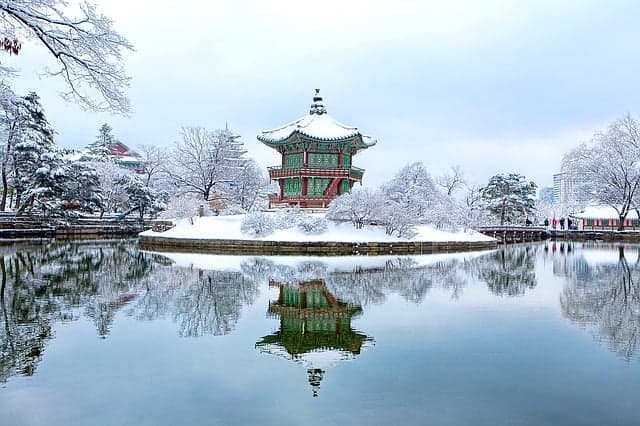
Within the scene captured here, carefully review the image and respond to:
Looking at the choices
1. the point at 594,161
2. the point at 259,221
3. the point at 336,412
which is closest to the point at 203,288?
the point at 336,412

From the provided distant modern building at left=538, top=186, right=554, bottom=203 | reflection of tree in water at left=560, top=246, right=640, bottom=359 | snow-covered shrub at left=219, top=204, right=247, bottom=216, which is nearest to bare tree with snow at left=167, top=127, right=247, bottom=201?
snow-covered shrub at left=219, top=204, right=247, bottom=216

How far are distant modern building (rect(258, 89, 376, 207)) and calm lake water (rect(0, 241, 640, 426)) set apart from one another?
2269 cm

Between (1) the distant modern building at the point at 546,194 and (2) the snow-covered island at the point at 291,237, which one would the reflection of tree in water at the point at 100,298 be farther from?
(1) the distant modern building at the point at 546,194

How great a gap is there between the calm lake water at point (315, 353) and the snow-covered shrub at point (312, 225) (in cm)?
1445

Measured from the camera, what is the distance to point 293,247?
27.2 m

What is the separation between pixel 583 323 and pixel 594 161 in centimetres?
4063

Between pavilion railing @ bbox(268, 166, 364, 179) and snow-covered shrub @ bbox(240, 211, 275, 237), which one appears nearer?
snow-covered shrub @ bbox(240, 211, 275, 237)

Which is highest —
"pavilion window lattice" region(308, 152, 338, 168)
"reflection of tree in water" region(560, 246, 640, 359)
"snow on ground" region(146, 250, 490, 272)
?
"pavilion window lattice" region(308, 152, 338, 168)

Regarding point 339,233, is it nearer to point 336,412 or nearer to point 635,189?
point 336,412

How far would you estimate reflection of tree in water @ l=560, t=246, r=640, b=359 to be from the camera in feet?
26.4

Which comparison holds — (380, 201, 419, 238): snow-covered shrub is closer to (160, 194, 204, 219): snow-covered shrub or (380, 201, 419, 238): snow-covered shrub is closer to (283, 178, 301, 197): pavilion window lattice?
(283, 178, 301, 197): pavilion window lattice

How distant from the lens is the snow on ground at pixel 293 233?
Answer: 2822cm

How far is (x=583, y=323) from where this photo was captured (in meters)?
9.16

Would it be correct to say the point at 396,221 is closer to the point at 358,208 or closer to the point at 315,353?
the point at 358,208
